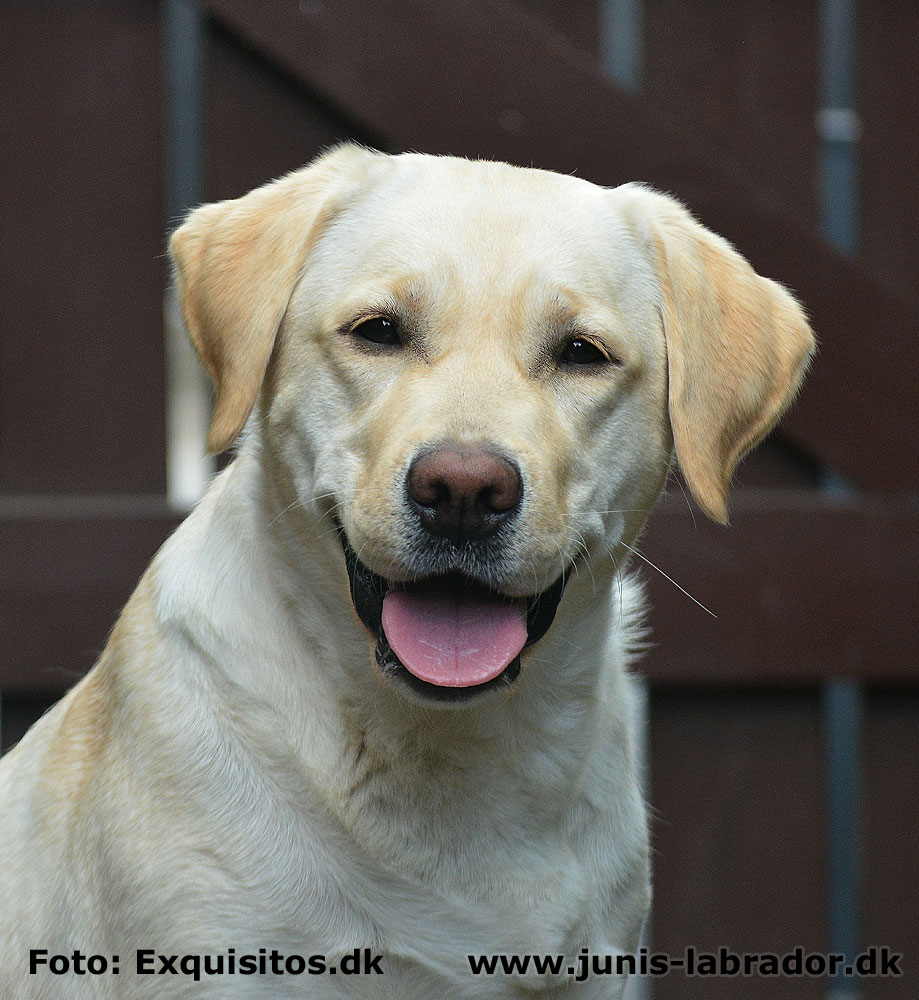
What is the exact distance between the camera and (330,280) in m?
2.28

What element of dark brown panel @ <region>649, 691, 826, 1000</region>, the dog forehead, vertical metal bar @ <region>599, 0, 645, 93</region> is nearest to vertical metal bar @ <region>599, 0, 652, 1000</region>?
vertical metal bar @ <region>599, 0, 645, 93</region>

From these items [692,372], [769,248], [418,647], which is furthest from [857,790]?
[418,647]

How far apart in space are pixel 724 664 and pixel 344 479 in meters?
1.77

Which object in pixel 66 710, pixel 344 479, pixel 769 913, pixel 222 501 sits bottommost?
pixel 769 913

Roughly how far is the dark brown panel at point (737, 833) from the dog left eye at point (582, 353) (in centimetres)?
165

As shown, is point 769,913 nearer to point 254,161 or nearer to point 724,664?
point 724,664

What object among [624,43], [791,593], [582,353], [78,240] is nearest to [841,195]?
[624,43]

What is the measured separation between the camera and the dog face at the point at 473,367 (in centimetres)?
203

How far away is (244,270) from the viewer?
230cm

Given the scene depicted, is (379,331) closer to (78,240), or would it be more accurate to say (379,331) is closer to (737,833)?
(78,240)

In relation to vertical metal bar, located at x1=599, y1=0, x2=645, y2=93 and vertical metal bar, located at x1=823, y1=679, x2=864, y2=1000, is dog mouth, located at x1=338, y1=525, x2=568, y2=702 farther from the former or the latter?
vertical metal bar, located at x1=599, y1=0, x2=645, y2=93

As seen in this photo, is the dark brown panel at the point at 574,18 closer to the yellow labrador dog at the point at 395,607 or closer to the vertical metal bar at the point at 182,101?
the vertical metal bar at the point at 182,101

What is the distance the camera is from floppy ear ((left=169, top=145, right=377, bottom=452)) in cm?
225

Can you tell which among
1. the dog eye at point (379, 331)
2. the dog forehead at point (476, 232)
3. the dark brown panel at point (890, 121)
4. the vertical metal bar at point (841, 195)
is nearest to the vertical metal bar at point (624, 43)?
the vertical metal bar at point (841, 195)
